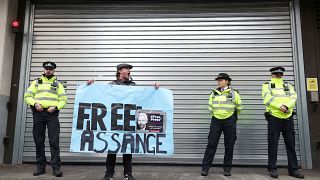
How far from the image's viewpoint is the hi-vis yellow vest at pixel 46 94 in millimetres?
6148

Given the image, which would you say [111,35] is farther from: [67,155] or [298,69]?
[298,69]

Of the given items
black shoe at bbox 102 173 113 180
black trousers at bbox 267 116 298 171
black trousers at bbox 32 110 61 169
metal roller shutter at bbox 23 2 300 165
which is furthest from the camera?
metal roller shutter at bbox 23 2 300 165

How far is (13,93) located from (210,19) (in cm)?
512

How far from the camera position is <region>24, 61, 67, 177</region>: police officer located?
6137mm

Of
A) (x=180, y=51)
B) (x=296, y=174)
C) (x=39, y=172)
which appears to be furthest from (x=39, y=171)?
(x=296, y=174)

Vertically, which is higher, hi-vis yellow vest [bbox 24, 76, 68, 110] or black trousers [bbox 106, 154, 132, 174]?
hi-vis yellow vest [bbox 24, 76, 68, 110]

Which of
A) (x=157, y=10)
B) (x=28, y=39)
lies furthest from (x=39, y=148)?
(x=157, y=10)

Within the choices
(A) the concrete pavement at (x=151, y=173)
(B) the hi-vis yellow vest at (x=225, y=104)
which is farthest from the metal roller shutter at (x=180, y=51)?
(B) the hi-vis yellow vest at (x=225, y=104)

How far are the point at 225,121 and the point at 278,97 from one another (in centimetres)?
110

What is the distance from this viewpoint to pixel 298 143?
7.47m

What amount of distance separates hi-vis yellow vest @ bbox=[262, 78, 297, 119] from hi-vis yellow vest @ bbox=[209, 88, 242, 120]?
580mm

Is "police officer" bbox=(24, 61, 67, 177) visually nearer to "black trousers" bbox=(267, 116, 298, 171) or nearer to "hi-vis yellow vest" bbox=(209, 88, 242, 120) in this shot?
"hi-vis yellow vest" bbox=(209, 88, 242, 120)

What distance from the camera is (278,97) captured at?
625 centimetres

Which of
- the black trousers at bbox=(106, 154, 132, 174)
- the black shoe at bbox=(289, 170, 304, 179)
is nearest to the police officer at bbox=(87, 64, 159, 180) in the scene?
Result: the black trousers at bbox=(106, 154, 132, 174)
